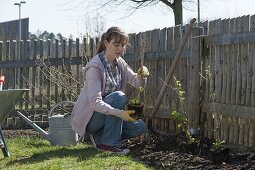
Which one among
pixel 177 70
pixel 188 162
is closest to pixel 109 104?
pixel 188 162

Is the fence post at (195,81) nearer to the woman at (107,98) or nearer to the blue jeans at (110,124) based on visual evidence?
the woman at (107,98)

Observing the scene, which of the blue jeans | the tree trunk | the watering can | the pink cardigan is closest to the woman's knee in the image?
the blue jeans

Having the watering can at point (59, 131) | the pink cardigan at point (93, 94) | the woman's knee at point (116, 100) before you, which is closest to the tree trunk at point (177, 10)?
the watering can at point (59, 131)

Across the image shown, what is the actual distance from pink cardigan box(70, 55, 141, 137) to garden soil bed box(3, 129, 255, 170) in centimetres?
53

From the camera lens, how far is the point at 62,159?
418cm

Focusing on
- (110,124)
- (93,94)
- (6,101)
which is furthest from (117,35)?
(6,101)

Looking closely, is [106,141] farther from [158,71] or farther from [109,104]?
[158,71]

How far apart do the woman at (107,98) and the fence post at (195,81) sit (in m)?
0.81

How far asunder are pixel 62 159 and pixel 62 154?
1.07 ft

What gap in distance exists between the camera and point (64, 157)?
431 centimetres

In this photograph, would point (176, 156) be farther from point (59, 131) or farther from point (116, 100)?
point (59, 131)

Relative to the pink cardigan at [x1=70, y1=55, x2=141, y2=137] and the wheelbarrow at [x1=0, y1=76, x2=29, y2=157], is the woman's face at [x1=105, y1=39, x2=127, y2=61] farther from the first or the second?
the wheelbarrow at [x1=0, y1=76, x2=29, y2=157]

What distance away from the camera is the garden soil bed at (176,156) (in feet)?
12.4

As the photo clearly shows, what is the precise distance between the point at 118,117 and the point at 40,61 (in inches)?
142
